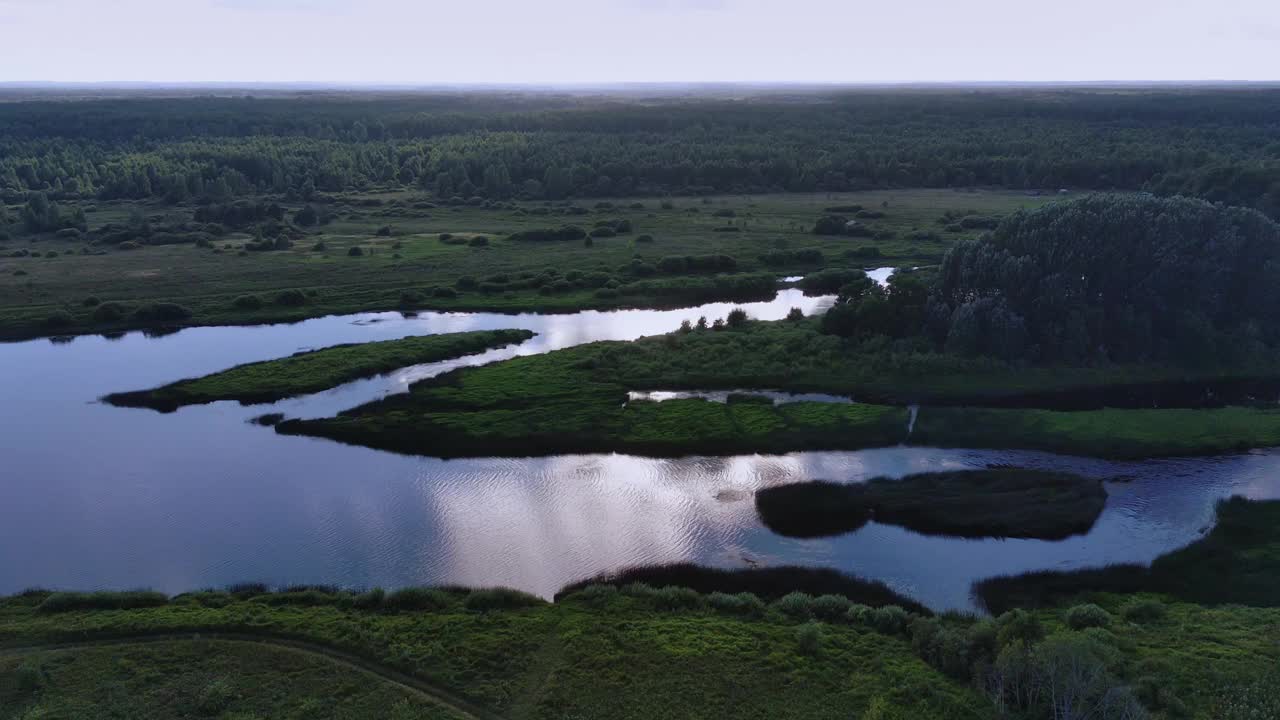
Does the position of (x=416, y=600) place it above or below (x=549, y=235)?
below

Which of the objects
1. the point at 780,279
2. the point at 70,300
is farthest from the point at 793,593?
the point at 70,300

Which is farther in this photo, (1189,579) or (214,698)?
(1189,579)

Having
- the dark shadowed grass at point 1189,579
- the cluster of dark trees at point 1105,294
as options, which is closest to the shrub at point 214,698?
the dark shadowed grass at point 1189,579

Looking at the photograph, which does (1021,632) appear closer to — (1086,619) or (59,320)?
(1086,619)

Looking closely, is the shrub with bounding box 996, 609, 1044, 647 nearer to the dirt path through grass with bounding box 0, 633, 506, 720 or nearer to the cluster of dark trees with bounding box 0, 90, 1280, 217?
the dirt path through grass with bounding box 0, 633, 506, 720

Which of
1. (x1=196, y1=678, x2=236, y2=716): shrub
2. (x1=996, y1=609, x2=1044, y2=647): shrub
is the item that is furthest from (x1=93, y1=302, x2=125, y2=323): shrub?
(x1=996, y1=609, x2=1044, y2=647): shrub

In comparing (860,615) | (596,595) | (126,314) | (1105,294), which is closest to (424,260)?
(126,314)
